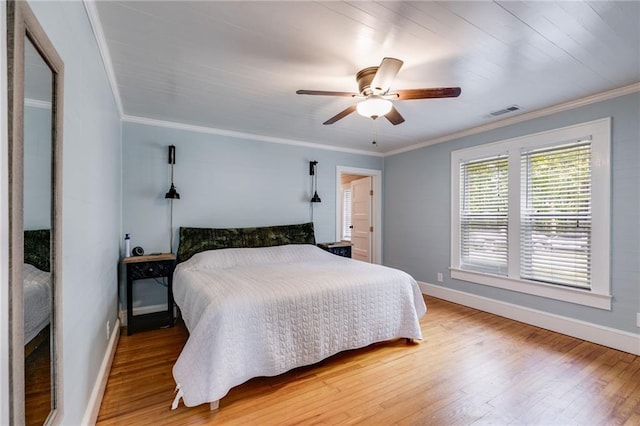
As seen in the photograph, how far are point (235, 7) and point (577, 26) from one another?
2.08 meters

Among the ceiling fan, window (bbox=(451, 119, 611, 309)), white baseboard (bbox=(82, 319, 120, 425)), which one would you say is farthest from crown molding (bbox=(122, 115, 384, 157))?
white baseboard (bbox=(82, 319, 120, 425))

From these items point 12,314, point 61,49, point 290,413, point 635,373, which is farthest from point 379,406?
point 61,49

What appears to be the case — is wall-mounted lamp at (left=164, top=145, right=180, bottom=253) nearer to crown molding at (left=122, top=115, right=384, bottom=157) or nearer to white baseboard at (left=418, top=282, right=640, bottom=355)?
crown molding at (left=122, top=115, right=384, bottom=157)

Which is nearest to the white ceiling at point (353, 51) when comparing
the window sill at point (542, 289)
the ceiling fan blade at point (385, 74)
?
the ceiling fan blade at point (385, 74)

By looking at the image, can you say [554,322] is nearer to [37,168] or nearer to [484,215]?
[484,215]

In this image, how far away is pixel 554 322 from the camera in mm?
3258

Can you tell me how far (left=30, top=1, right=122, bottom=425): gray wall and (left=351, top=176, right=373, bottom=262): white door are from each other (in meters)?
4.11

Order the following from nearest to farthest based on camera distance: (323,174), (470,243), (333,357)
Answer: (333,357)
(470,243)
(323,174)

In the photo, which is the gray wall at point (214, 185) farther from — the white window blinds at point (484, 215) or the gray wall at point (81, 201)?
the white window blinds at point (484, 215)

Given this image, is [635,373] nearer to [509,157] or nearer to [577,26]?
[509,157]

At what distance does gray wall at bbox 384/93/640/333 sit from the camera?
275cm

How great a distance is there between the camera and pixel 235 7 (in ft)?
5.59

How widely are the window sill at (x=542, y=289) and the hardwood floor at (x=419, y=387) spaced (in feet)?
1.35

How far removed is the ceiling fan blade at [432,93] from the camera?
210 centimetres
